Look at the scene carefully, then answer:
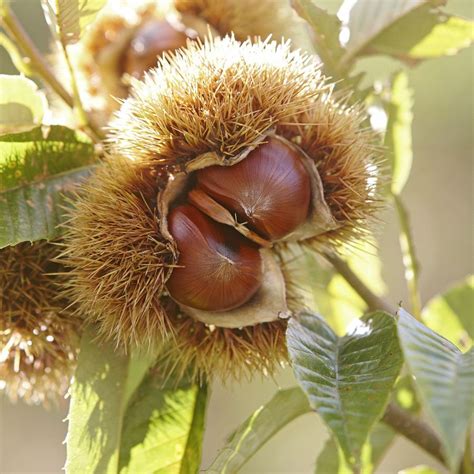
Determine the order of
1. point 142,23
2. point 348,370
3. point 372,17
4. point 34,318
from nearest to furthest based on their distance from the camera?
point 348,370 < point 34,318 < point 372,17 < point 142,23

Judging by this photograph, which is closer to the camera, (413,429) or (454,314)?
(413,429)

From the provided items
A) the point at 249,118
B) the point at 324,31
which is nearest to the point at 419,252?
the point at 324,31

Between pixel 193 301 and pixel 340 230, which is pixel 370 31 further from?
pixel 193 301

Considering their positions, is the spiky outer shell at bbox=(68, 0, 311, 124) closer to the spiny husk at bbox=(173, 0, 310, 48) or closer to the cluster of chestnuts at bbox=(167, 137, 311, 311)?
the spiny husk at bbox=(173, 0, 310, 48)

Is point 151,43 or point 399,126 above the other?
point 151,43

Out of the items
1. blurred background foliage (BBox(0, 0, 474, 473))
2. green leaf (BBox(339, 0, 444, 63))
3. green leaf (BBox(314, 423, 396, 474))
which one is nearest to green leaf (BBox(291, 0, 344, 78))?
green leaf (BBox(339, 0, 444, 63))

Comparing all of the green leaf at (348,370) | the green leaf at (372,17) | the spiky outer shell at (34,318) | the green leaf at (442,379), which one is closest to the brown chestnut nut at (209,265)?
the green leaf at (348,370)

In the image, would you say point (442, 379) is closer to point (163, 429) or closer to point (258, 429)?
point (258, 429)
